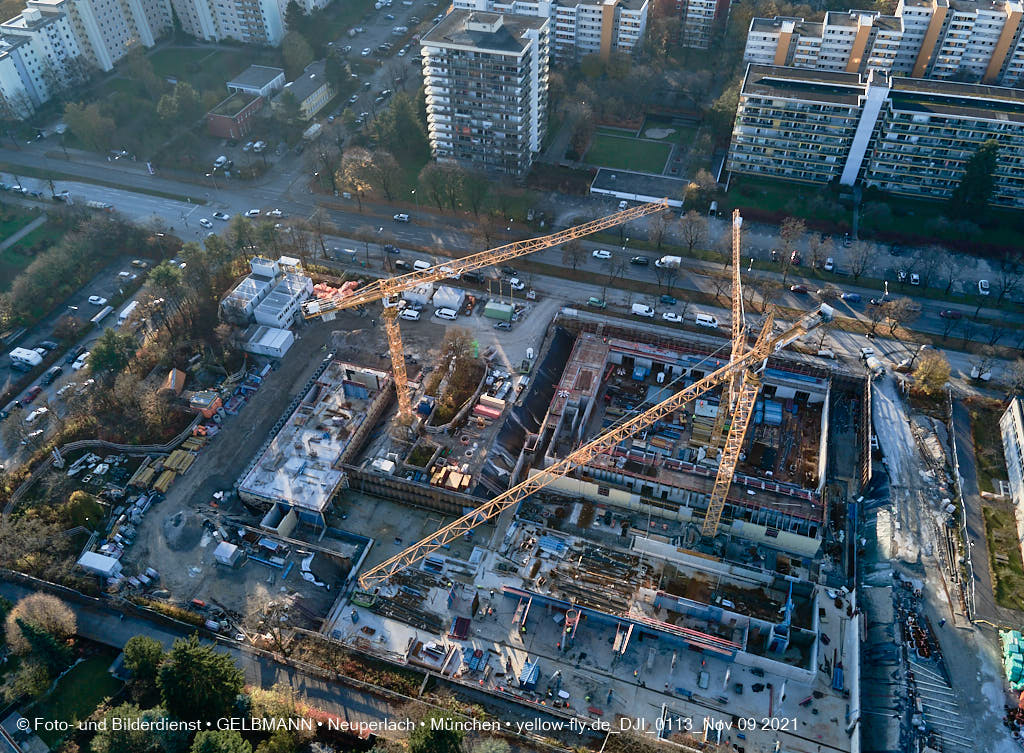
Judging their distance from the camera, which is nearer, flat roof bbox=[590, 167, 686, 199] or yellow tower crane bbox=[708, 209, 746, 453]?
yellow tower crane bbox=[708, 209, 746, 453]

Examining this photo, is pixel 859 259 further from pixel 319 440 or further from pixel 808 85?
pixel 319 440

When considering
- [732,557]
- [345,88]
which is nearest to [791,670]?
[732,557]

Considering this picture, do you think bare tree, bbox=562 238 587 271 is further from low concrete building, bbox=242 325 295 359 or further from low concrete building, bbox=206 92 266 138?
low concrete building, bbox=206 92 266 138

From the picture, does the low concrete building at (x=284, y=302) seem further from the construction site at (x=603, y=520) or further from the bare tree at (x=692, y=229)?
the bare tree at (x=692, y=229)

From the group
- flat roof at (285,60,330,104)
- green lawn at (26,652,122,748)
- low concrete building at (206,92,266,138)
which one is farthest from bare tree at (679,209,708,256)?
green lawn at (26,652,122,748)

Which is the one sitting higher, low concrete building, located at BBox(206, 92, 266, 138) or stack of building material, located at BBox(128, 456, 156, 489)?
low concrete building, located at BBox(206, 92, 266, 138)
